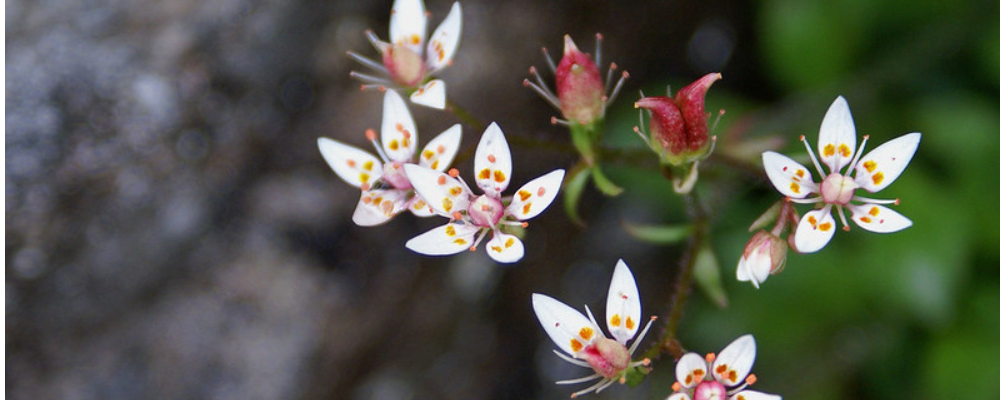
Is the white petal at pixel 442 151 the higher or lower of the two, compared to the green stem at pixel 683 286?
higher

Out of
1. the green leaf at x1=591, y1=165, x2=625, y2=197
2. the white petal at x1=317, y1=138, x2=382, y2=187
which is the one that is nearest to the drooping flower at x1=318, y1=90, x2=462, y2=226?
the white petal at x1=317, y1=138, x2=382, y2=187

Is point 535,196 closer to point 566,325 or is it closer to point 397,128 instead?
point 566,325

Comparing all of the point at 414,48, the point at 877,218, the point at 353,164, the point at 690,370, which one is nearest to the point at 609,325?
the point at 690,370

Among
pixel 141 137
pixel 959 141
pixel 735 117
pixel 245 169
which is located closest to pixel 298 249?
pixel 245 169

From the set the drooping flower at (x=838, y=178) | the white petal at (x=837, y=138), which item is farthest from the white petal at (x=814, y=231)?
the white petal at (x=837, y=138)

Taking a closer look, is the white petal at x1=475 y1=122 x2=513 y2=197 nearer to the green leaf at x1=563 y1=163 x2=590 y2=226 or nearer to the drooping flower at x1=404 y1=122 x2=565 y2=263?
the drooping flower at x1=404 y1=122 x2=565 y2=263

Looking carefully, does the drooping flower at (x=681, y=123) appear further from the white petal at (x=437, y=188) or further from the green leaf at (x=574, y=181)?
the white petal at (x=437, y=188)

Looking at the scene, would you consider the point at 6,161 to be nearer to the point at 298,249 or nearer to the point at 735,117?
the point at 298,249

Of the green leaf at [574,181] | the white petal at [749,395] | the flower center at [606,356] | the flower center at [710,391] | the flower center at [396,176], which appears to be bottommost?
the white petal at [749,395]
